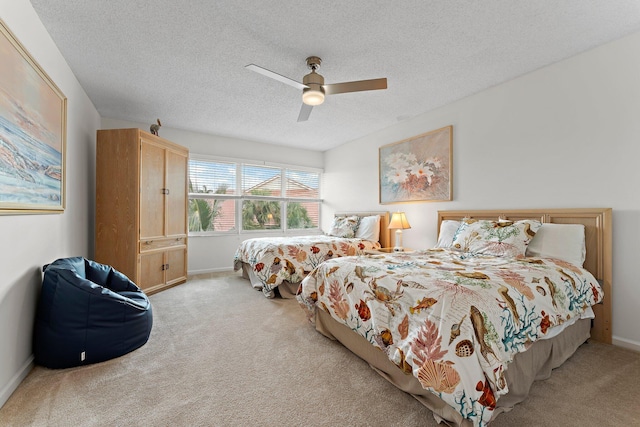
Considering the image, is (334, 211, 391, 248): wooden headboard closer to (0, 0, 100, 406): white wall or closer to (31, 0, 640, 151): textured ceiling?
(31, 0, 640, 151): textured ceiling

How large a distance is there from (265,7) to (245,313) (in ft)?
9.03

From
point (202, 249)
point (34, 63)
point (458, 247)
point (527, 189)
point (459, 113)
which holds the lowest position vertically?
point (202, 249)

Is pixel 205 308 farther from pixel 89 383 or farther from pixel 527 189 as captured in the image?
pixel 527 189

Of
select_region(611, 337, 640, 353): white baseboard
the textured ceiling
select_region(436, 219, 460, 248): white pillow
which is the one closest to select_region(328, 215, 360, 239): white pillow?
select_region(436, 219, 460, 248): white pillow

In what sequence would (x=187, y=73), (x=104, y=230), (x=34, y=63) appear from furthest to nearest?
(x=104, y=230)
(x=187, y=73)
(x=34, y=63)

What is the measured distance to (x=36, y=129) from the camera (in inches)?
77.0

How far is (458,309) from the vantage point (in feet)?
4.58

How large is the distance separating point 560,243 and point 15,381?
13.3 feet

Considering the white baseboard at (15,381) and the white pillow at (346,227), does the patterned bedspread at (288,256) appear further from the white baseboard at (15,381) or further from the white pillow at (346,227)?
the white baseboard at (15,381)

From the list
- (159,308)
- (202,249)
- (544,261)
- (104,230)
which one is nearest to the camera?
(544,261)

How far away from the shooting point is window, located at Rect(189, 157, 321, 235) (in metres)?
5.07

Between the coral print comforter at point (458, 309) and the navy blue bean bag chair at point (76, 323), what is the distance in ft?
5.04

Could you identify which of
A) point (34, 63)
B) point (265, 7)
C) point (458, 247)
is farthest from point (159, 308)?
point (458, 247)

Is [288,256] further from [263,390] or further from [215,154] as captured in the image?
[215,154]
